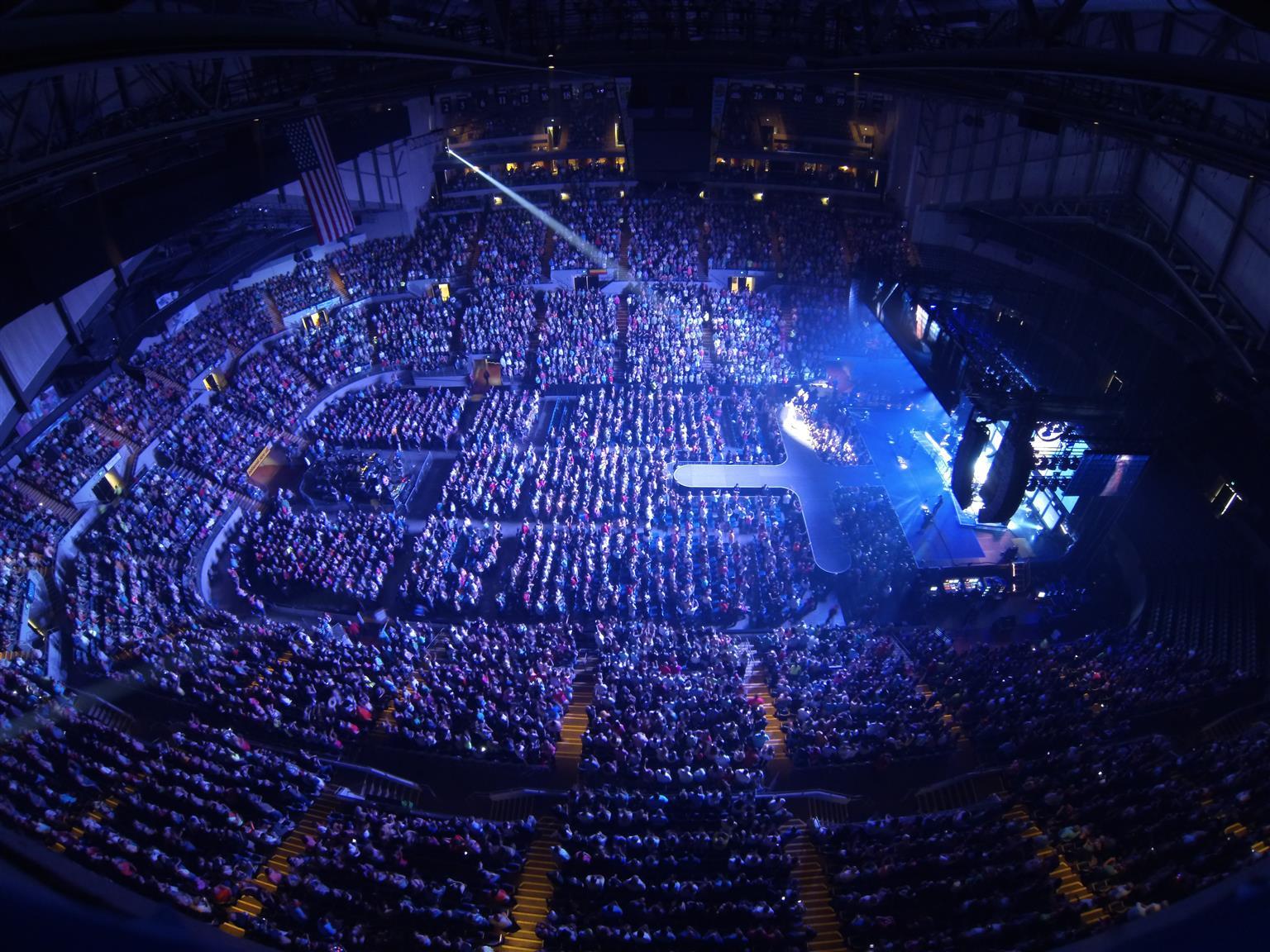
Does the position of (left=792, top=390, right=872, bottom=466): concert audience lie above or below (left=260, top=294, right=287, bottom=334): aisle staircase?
below

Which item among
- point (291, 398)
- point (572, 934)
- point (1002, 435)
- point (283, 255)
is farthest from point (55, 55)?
point (283, 255)

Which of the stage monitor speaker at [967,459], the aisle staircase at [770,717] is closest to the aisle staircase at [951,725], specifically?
the aisle staircase at [770,717]

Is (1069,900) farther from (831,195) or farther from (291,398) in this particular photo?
(831,195)

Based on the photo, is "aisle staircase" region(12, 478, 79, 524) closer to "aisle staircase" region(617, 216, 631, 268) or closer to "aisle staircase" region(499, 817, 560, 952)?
"aisle staircase" region(499, 817, 560, 952)

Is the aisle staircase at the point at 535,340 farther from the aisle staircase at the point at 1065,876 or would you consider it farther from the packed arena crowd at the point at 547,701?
the aisle staircase at the point at 1065,876

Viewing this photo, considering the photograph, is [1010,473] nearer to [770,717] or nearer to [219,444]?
[770,717]

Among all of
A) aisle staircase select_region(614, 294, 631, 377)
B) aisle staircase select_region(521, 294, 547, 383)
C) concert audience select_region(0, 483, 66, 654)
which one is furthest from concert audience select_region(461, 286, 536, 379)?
concert audience select_region(0, 483, 66, 654)

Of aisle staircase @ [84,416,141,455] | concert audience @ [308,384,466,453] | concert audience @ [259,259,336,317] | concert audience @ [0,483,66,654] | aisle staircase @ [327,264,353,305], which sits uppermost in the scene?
aisle staircase @ [327,264,353,305]
